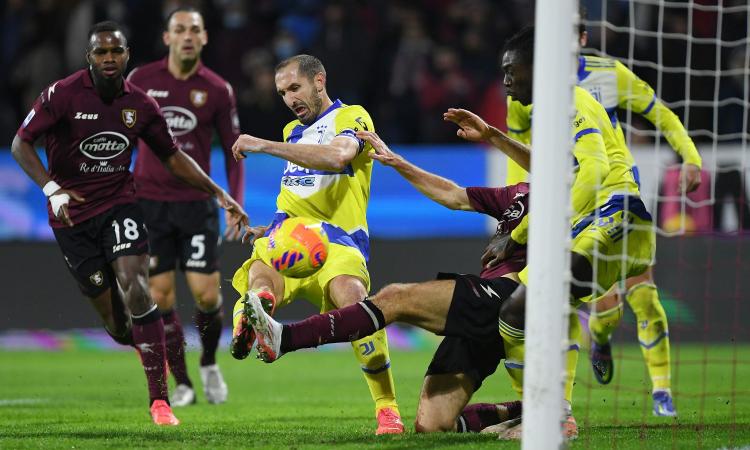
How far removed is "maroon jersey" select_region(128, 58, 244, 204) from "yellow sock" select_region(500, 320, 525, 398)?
367 cm

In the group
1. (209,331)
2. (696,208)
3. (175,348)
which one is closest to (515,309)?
(175,348)

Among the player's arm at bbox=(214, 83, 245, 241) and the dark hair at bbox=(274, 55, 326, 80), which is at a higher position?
the dark hair at bbox=(274, 55, 326, 80)

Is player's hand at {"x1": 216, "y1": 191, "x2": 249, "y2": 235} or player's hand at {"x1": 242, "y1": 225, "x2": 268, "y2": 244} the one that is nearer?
player's hand at {"x1": 242, "y1": 225, "x2": 268, "y2": 244}

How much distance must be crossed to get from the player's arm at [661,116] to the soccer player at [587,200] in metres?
0.62

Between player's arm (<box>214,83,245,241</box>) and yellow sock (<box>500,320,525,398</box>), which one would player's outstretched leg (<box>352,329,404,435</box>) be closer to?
yellow sock (<box>500,320,525,398</box>)

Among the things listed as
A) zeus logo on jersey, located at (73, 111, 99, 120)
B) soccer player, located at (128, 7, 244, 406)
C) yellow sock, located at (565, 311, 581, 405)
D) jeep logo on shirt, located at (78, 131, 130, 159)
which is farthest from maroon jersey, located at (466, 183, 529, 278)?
soccer player, located at (128, 7, 244, 406)

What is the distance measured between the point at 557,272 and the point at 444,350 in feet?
6.06

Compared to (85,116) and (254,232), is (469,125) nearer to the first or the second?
(254,232)

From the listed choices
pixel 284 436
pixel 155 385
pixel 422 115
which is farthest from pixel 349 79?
pixel 284 436

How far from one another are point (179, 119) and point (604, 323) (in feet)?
11.7

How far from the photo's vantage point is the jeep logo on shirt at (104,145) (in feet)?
22.8

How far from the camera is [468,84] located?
13.8 meters

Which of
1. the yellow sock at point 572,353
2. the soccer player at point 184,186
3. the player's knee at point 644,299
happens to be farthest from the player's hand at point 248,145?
the soccer player at point 184,186

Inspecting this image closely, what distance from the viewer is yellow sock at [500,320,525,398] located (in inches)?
217
